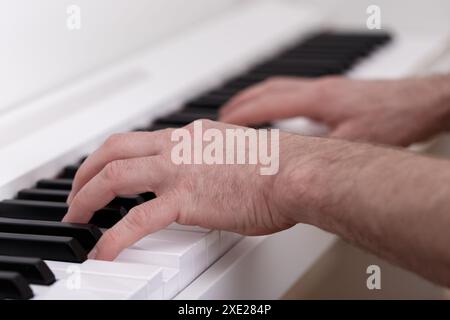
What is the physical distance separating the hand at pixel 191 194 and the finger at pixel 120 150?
0.7 inches

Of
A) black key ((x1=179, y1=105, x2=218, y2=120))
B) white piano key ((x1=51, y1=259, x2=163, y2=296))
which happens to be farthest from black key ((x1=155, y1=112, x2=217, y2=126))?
white piano key ((x1=51, y1=259, x2=163, y2=296))

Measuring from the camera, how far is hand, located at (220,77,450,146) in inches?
56.1

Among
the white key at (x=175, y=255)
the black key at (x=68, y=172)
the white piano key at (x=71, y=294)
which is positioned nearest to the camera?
the white piano key at (x=71, y=294)

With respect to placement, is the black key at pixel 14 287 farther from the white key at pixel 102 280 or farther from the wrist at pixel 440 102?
the wrist at pixel 440 102

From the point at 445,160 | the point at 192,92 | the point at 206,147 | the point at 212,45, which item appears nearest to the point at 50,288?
the point at 206,147

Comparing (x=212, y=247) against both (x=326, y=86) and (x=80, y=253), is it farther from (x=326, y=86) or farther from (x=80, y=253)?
(x=326, y=86)

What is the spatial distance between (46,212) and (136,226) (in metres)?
0.15

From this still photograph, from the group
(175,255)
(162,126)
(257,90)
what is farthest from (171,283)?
(257,90)

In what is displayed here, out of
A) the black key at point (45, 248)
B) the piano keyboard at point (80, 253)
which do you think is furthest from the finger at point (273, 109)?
the black key at point (45, 248)

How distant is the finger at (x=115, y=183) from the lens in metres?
0.98

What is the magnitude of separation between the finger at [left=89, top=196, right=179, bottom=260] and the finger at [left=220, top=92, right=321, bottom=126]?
0.44m

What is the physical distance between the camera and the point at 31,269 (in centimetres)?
86
